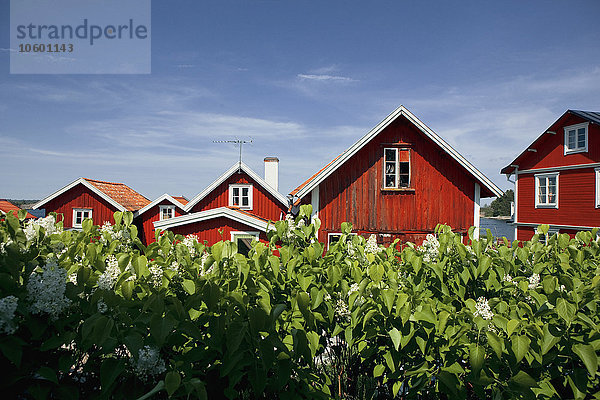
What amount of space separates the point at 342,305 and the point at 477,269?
3.56 ft

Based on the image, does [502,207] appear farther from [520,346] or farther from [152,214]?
[520,346]

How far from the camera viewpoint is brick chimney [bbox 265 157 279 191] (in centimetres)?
2261

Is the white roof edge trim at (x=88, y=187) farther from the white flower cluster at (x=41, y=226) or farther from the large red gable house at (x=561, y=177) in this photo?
the large red gable house at (x=561, y=177)

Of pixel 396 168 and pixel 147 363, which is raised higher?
pixel 396 168

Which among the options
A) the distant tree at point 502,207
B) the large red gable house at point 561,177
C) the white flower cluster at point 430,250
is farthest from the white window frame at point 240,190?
the distant tree at point 502,207

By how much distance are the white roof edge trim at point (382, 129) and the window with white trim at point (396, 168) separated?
108cm

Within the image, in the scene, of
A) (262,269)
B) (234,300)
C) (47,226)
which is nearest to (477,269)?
(262,269)

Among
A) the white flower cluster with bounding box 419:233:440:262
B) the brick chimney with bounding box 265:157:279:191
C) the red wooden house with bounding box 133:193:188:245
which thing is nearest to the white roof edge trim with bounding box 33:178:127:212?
the red wooden house with bounding box 133:193:188:245

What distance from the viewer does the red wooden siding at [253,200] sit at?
70.1ft

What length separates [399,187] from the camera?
13.9 metres

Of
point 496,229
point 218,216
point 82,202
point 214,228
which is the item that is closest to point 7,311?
point 496,229

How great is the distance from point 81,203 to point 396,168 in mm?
21752

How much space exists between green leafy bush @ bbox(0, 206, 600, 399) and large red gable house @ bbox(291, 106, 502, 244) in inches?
435

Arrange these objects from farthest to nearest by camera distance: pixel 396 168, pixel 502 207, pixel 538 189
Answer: pixel 502 207, pixel 538 189, pixel 396 168
